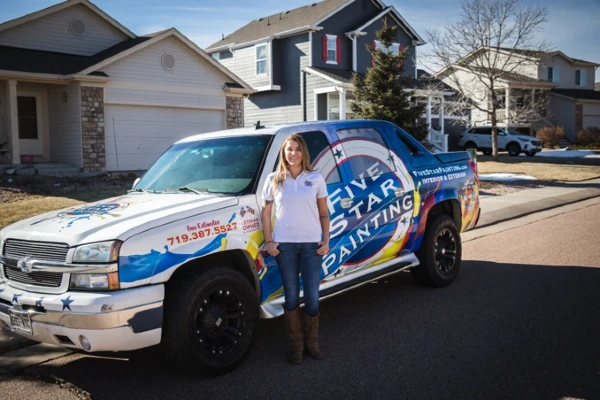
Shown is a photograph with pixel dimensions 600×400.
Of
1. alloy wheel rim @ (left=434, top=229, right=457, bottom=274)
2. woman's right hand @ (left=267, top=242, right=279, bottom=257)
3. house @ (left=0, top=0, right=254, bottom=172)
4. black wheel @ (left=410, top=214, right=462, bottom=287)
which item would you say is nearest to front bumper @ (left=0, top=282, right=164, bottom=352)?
woman's right hand @ (left=267, top=242, right=279, bottom=257)

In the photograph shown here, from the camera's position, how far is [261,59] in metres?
29.3

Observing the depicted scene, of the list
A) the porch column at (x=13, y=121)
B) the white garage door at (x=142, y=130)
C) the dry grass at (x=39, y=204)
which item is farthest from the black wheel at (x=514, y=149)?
the porch column at (x=13, y=121)

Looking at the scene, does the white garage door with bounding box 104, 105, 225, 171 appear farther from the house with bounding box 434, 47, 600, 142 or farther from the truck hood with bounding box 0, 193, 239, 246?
the house with bounding box 434, 47, 600, 142

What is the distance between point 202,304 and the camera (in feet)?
13.5

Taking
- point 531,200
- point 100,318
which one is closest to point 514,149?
point 531,200

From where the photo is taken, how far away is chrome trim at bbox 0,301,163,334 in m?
3.67

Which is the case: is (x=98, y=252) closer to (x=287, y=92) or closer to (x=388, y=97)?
(x=388, y=97)

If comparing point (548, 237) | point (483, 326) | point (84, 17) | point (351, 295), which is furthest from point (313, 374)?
point (84, 17)

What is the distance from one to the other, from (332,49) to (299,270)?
82.2 ft

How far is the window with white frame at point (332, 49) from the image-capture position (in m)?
28.0

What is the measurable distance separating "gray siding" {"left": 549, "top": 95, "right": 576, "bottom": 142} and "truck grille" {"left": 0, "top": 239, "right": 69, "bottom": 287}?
43642 mm

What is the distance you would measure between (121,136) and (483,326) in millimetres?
16290

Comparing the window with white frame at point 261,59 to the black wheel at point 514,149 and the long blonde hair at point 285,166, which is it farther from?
the long blonde hair at point 285,166

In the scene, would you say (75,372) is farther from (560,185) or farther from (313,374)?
(560,185)
